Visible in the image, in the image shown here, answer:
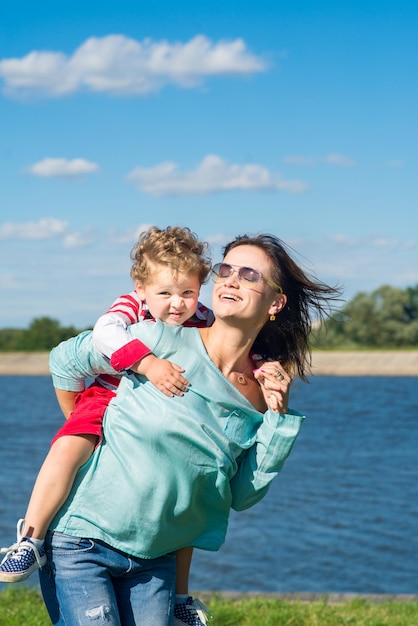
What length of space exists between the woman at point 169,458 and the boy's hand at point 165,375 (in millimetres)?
33

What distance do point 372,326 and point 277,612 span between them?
5753 centimetres

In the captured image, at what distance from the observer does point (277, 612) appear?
5.66 meters

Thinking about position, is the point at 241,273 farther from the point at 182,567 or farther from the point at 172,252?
the point at 182,567

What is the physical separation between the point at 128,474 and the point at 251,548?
9.80 metres

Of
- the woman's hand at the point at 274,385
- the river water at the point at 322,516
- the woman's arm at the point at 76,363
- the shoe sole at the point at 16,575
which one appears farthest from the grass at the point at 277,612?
the woman's hand at the point at 274,385

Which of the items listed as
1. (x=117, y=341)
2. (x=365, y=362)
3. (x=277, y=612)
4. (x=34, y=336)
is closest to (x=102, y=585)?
(x=117, y=341)

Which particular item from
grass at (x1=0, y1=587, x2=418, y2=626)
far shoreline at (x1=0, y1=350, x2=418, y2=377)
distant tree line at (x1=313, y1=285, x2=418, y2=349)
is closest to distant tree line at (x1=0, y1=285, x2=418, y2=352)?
distant tree line at (x1=313, y1=285, x2=418, y2=349)

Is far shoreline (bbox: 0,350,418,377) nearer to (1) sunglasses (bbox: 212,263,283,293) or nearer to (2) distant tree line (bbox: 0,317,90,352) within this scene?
(2) distant tree line (bbox: 0,317,90,352)

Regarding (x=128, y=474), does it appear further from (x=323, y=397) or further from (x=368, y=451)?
(x=323, y=397)

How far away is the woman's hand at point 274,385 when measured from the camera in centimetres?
291

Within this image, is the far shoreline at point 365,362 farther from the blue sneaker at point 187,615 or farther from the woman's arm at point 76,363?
the woman's arm at point 76,363

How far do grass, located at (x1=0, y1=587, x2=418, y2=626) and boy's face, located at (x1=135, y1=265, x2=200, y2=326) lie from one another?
9.42ft

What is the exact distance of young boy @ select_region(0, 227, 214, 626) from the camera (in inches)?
111

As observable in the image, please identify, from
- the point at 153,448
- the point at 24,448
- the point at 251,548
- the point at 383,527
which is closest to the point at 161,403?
the point at 153,448
